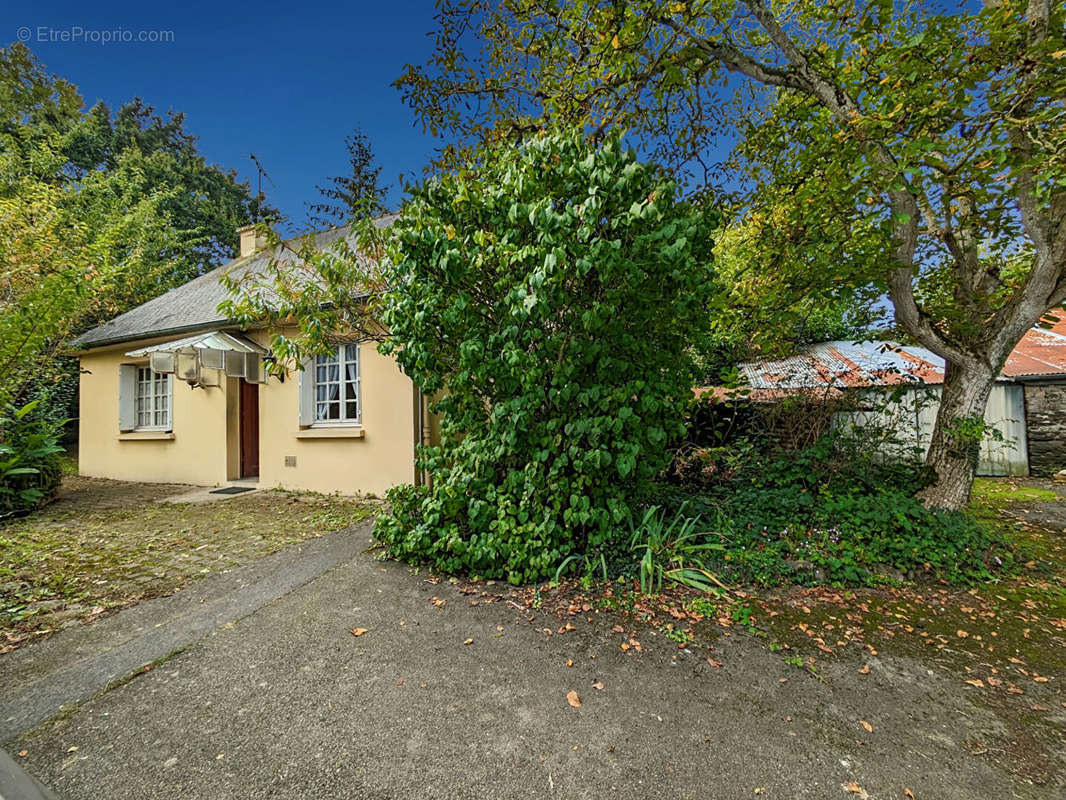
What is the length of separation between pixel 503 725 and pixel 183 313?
1053 centimetres

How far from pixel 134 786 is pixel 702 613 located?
3191 mm

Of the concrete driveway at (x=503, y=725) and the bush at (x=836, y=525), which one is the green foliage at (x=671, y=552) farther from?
the concrete driveway at (x=503, y=725)

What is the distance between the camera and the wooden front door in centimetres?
850

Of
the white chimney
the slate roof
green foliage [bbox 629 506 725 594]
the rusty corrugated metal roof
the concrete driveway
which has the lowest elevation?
the concrete driveway

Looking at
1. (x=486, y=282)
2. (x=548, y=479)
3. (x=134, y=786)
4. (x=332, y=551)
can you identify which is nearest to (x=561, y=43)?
(x=486, y=282)

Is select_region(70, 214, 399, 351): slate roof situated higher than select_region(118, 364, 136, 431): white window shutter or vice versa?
select_region(70, 214, 399, 351): slate roof

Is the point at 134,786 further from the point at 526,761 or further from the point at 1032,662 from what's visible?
the point at 1032,662

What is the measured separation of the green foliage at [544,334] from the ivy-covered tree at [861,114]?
4.33 ft

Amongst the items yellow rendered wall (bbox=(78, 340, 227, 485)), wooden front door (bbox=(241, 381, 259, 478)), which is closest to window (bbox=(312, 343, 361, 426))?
wooden front door (bbox=(241, 381, 259, 478))

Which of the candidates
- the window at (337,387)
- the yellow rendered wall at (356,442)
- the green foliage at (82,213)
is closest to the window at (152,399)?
the green foliage at (82,213)

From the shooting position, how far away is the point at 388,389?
678 cm

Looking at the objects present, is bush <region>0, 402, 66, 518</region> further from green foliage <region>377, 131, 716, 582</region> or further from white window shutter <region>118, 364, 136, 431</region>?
green foliage <region>377, 131, 716, 582</region>

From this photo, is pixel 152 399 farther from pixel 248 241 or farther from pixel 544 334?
pixel 544 334

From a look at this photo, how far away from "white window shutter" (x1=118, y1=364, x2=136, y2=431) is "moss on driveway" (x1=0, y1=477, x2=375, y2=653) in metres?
1.92
